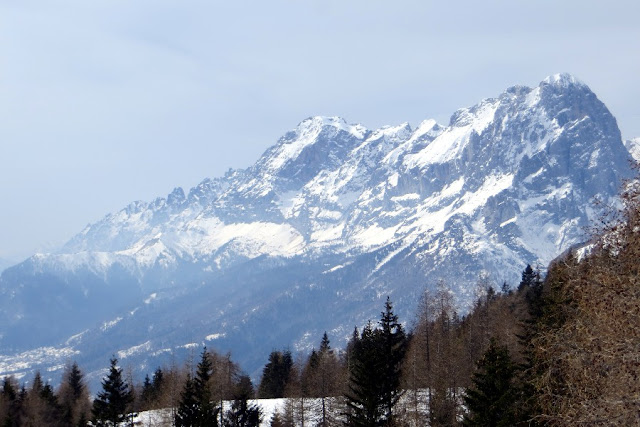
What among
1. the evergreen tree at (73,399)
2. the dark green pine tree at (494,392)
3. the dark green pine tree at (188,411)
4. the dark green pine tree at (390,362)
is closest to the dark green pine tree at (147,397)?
the evergreen tree at (73,399)

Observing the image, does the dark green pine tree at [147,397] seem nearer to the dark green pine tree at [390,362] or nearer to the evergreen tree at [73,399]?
the evergreen tree at [73,399]

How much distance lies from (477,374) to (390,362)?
21.5 meters

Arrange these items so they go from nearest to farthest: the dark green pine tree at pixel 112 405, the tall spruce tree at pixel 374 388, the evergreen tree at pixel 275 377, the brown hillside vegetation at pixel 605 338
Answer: the brown hillside vegetation at pixel 605 338, the tall spruce tree at pixel 374 388, the dark green pine tree at pixel 112 405, the evergreen tree at pixel 275 377

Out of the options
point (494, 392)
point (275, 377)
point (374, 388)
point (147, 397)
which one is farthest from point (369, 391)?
point (147, 397)

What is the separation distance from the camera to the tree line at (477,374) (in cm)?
1402

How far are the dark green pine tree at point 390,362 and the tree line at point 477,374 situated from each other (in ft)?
0.31

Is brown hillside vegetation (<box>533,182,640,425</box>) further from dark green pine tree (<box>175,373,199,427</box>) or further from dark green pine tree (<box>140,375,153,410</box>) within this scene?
dark green pine tree (<box>140,375,153,410</box>)

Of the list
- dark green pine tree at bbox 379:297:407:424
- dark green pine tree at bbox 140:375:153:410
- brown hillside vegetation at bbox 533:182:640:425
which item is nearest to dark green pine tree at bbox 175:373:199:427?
dark green pine tree at bbox 379:297:407:424

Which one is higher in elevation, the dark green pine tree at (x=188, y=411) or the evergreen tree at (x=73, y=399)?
the evergreen tree at (x=73, y=399)

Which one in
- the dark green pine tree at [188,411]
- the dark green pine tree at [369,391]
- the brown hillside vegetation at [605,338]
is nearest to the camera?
the brown hillside vegetation at [605,338]

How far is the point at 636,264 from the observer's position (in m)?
14.1

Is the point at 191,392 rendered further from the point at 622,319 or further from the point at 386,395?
the point at 622,319

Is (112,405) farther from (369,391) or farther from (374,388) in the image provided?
(374,388)

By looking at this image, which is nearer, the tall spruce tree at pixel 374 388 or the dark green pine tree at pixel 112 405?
the tall spruce tree at pixel 374 388
